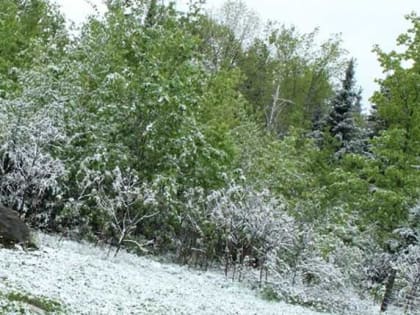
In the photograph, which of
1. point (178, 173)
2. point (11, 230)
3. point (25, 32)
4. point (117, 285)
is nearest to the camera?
point (117, 285)

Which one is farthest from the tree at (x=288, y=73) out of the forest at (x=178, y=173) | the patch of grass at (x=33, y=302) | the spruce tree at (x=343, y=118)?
the patch of grass at (x=33, y=302)

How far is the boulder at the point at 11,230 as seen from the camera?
10.3 metres

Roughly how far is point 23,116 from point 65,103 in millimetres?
1428

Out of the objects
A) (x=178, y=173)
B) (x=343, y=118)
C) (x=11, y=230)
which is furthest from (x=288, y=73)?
(x=11, y=230)

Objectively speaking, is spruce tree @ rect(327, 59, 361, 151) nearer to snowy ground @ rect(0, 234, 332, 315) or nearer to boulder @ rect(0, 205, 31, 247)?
snowy ground @ rect(0, 234, 332, 315)

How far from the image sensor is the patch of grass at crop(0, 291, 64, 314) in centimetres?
692

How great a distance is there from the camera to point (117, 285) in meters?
9.58

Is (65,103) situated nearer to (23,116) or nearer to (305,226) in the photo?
(23,116)

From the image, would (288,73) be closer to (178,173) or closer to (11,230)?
(178,173)

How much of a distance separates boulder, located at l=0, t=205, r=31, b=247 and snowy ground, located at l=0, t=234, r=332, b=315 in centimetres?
43

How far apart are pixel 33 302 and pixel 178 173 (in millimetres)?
8960

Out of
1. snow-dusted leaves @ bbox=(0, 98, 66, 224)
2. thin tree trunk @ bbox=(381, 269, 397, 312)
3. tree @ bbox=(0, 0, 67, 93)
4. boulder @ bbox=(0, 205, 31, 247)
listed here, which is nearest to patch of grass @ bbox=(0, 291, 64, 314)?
boulder @ bbox=(0, 205, 31, 247)

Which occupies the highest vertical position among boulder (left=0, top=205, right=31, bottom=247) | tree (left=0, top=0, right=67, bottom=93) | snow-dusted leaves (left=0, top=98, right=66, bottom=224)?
tree (left=0, top=0, right=67, bottom=93)

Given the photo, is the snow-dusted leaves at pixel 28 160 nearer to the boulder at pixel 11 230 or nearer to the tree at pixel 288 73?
the boulder at pixel 11 230
